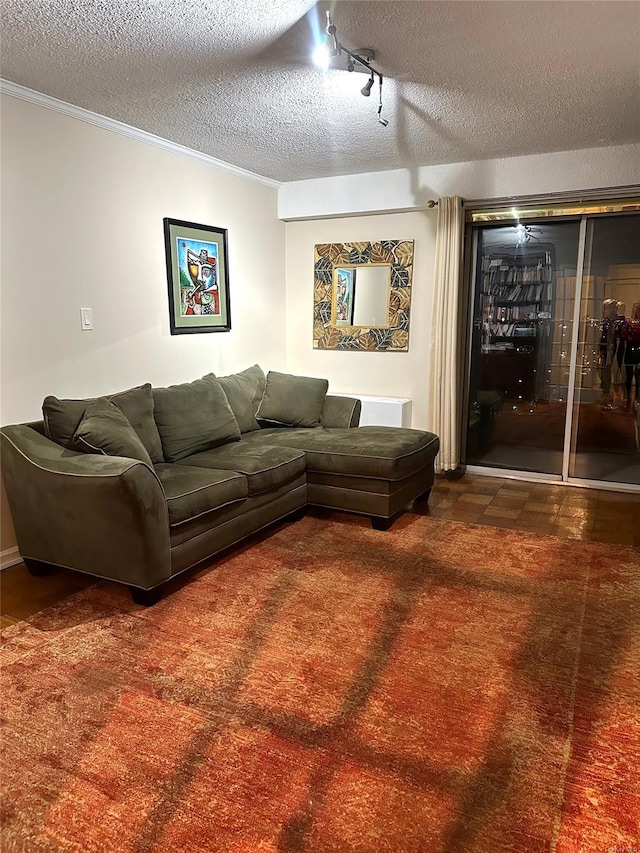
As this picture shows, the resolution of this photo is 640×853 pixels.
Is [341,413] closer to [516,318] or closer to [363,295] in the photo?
[363,295]

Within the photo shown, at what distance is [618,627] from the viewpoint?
102 inches

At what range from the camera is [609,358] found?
4.52 m

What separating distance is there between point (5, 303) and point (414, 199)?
10.2 ft

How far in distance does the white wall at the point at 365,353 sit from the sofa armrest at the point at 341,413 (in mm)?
781

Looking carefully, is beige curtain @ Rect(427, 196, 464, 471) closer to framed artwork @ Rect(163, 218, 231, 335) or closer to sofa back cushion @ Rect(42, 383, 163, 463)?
framed artwork @ Rect(163, 218, 231, 335)

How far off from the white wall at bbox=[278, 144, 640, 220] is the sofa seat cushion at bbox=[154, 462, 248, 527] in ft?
9.28

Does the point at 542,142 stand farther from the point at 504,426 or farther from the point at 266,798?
the point at 266,798

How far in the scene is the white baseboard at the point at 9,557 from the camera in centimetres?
320

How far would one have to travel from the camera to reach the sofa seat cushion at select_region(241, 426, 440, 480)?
3648 millimetres

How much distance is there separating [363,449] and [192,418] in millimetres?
1081

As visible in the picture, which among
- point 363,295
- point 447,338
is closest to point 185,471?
point 447,338

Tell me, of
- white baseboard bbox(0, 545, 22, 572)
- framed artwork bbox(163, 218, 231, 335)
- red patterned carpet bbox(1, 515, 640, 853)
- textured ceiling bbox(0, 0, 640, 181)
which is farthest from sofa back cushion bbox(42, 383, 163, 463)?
textured ceiling bbox(0, 0, 640, 181)

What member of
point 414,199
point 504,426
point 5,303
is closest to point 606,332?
point 504,426

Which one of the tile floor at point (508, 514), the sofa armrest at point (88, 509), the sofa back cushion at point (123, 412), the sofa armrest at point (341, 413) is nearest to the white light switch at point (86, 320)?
the sofa back cushion at point (123, 412)
